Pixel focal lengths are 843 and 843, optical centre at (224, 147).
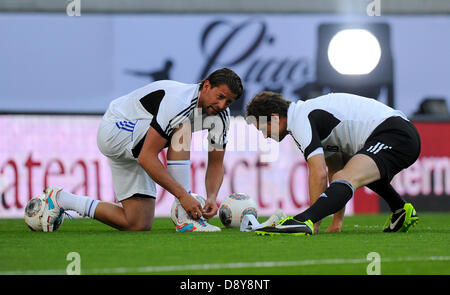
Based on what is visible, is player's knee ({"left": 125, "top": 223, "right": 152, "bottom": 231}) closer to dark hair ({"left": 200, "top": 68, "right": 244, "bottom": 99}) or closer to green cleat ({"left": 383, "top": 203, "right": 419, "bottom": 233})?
dark hair ({"left": 200, "top": 68, "right": 244, "bottom": 99})

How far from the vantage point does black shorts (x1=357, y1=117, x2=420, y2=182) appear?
4.89m

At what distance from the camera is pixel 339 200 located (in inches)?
182

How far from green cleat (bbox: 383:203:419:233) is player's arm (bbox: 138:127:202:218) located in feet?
4.20

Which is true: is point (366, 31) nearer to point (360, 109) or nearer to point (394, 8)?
point (360, 109)

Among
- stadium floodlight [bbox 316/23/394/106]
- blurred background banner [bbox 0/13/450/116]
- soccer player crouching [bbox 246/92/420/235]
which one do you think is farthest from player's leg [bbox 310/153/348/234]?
blurred background banner [bbox 0/13/450/116]

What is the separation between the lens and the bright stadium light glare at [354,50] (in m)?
8.22

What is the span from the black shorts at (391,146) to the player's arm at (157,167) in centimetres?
107

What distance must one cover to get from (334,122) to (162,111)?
40.3 inches

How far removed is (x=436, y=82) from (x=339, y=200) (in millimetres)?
9768

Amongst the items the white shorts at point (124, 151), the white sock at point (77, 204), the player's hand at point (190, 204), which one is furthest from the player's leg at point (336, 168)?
the white sock at point (77, 204)

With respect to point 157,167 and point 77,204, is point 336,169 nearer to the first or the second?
point 157,167

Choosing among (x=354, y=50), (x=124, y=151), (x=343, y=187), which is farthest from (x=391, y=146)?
(x=354, y=50)

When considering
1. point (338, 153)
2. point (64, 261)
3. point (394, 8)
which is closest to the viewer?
point (64, 261)
